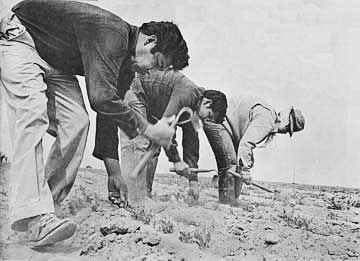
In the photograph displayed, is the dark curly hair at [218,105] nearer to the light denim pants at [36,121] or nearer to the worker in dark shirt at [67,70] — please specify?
the worker in dark shirt at [67,70]

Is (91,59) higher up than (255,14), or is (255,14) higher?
(255,14)

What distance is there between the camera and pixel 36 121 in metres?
3.90

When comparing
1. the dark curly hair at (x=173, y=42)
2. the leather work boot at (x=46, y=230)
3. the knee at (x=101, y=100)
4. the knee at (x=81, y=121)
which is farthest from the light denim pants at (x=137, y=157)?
the leather work boot at (x=46, y=230)

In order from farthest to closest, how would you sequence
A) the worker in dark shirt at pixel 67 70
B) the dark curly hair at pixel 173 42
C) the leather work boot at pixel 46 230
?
the dark curly hair at pixel 173 42 < the worker in dark shirt at pixel 67 70 < the leather work boot at pixel 46 230

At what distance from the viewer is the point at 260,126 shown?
4086 millimetres

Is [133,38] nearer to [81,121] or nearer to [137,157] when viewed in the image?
[81,121]

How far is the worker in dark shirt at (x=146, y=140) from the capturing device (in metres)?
3.99

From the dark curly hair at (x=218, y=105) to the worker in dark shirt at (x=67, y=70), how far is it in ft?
0.99

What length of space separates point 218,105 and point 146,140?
19.6 inches

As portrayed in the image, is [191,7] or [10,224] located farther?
[191,7]

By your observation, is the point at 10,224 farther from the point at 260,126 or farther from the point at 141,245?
the point at 260,126

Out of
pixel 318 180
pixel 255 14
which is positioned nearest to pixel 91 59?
pixel 255 14

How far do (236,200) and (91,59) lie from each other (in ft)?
4.01

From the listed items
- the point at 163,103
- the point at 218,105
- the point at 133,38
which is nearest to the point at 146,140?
the point at 163,103
